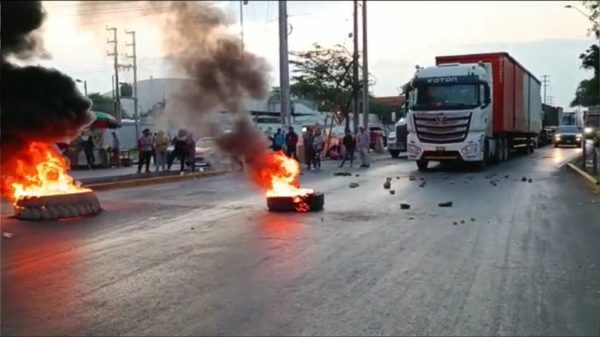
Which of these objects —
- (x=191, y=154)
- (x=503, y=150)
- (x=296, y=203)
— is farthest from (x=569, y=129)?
(x=296, y=203)

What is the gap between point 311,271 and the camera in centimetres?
761

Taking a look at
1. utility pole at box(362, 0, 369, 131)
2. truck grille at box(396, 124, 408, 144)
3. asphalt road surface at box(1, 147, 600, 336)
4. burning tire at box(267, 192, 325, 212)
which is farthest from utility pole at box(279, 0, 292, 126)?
utility pole at box(362, 0, 369, 131)

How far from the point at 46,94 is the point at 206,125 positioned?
2801 millimetres

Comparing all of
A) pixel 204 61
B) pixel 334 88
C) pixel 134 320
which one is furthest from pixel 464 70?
pixel 334 88

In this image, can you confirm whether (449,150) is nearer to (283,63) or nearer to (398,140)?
(283,63)

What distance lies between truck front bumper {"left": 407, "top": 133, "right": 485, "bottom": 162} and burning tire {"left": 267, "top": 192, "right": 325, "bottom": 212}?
37.9 ft

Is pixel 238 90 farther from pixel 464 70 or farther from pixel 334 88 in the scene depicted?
pixel 334 88

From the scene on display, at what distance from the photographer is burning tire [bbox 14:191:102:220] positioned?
484 inches

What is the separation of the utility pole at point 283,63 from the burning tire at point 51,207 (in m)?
11.1

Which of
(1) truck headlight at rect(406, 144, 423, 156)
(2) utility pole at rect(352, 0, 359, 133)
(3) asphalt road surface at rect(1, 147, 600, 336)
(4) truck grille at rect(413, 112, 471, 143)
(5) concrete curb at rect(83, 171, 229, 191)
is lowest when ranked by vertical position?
(5) concrete curb at rect(83, 171, 229, 191)

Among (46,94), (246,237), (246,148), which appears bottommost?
(246,237)

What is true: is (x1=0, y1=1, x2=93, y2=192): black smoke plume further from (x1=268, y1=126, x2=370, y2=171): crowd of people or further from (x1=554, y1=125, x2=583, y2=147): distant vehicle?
(x1=554, y1=125, x2=583, y2=147): distant vehicle

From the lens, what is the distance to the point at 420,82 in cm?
2412

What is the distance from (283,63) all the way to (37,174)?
1345 cm
